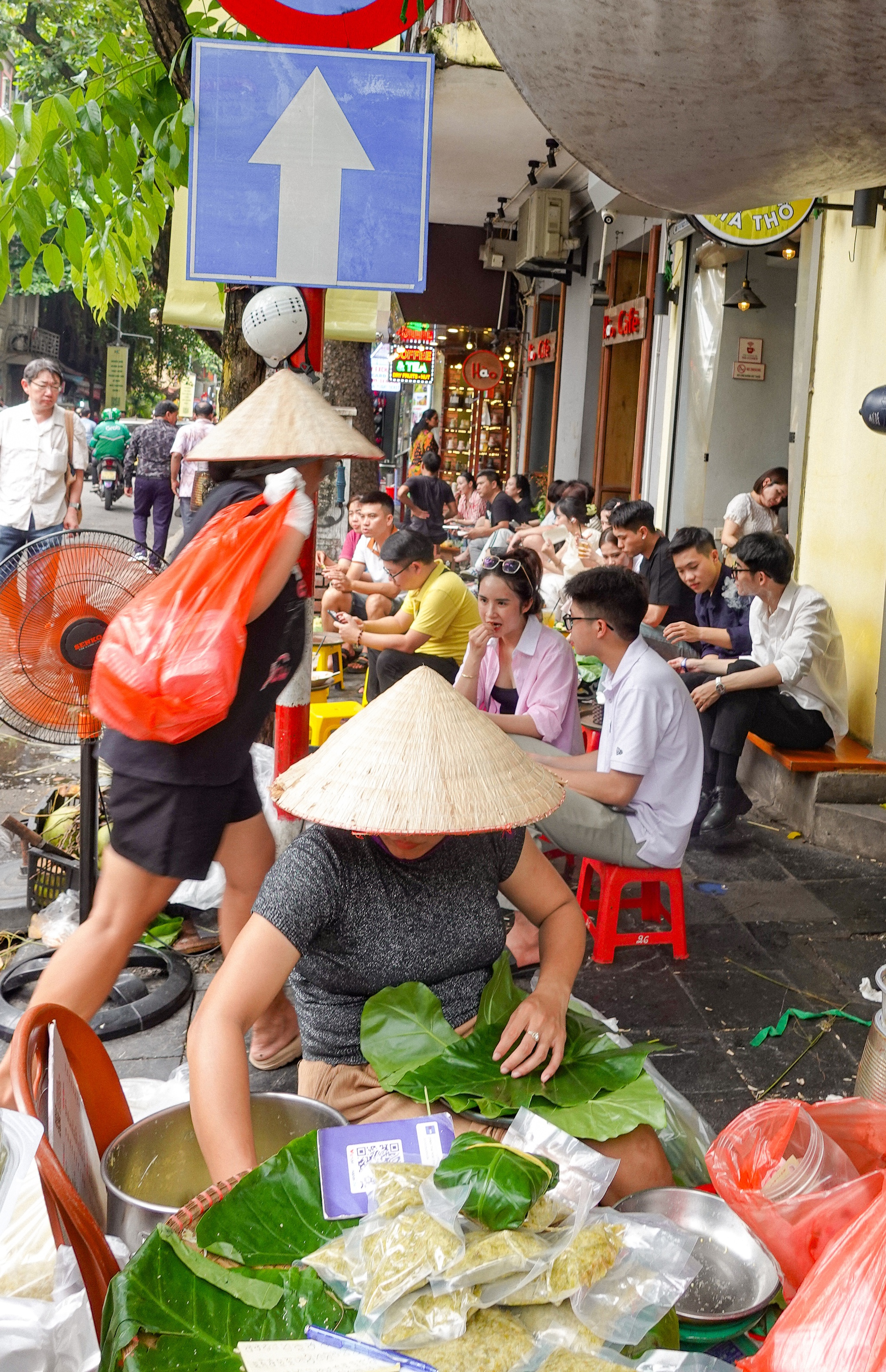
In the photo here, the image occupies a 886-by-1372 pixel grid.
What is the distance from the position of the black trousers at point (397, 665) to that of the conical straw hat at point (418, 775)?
3513mm

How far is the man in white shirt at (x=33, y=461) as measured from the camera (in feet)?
26.5

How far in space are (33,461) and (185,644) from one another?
611cm

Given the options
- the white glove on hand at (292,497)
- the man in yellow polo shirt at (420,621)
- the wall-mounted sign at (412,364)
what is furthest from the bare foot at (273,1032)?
the wall-mounted sign at (412,364)

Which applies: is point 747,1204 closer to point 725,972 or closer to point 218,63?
point 725,972

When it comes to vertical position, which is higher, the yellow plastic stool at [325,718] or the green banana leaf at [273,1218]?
the green banana leaf at [273,1218]

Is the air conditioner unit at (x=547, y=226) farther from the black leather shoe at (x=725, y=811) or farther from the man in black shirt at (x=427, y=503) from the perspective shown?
the black leather shoe at (x=725, y=811)

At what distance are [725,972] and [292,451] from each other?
7.89ft

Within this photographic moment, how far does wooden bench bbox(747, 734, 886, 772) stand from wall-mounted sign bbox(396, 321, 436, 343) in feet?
66.1

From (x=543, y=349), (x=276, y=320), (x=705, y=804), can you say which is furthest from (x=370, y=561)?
(x=543, y=349)

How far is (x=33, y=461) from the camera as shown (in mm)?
8117

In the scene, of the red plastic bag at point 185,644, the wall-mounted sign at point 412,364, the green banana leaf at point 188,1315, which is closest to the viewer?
the green banana leaf at point 188,1315

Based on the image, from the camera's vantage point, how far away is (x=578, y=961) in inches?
100

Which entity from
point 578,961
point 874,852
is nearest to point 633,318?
point 874,852

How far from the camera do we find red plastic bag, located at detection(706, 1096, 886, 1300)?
1.63 meters
